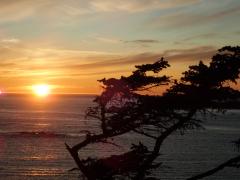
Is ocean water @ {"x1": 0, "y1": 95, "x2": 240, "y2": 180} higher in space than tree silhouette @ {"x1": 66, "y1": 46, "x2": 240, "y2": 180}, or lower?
lower

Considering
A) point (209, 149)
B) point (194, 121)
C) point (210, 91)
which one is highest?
point (210, 91)

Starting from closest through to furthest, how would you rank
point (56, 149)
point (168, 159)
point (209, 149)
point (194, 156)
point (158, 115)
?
point (158, 115) → point (168, 159) → point (194, 156) → point (56, 149) → point (209, 149)

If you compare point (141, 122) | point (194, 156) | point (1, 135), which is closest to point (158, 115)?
point (141, 122)

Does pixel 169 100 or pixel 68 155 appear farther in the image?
pixel 68 155

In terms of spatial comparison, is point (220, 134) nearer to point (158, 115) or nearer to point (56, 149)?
point (56, 149)

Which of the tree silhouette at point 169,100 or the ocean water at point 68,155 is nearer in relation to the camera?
the tree silhouette at point 169,100

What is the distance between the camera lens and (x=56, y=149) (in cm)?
10156

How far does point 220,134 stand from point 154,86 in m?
139

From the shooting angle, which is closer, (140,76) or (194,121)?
(140,76)

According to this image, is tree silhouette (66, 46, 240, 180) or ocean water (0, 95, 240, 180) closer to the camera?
tree silhouette (66, 46, 240, 180)

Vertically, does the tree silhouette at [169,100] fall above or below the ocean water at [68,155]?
above

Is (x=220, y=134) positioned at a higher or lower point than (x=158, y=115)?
lower

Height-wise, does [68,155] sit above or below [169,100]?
below

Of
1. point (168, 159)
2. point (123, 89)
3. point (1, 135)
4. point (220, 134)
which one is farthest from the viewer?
point (220, 134)
